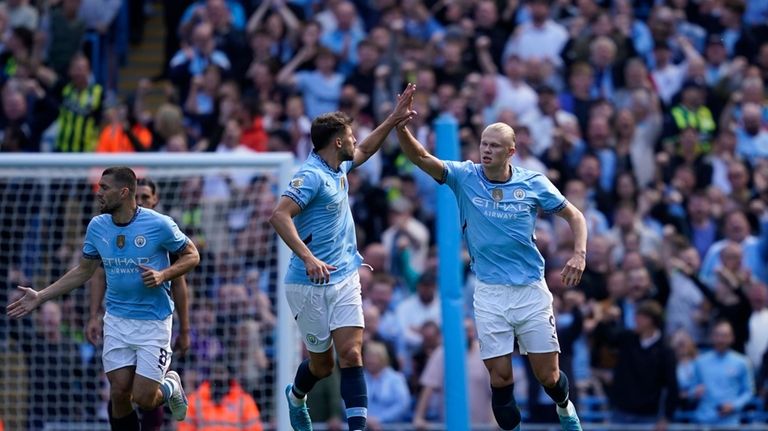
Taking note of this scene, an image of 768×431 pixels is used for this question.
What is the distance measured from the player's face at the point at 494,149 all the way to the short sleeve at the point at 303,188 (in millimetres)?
1345

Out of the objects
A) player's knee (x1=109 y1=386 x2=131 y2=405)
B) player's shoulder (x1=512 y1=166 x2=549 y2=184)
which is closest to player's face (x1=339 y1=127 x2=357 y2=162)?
player's shoulder (x1=512 y1=166 x2=549 y2=184)

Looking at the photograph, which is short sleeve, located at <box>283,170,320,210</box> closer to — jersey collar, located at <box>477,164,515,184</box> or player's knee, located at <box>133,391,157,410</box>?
jersey collar, located at <box>477,164,515,184</box>

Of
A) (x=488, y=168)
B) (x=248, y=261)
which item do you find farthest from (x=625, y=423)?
(x=488, y=168)

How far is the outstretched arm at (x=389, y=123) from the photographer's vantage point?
472 inches

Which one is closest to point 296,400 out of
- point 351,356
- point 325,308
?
point 351,356

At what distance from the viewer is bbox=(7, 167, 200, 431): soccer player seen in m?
12.1

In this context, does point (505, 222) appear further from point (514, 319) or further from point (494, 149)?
point (514, 319)

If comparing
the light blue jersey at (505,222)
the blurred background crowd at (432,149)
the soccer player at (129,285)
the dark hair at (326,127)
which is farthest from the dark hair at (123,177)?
the blurred background crowd at (432,149)

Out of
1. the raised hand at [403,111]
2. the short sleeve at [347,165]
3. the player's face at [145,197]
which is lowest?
the player's face at [145,197]

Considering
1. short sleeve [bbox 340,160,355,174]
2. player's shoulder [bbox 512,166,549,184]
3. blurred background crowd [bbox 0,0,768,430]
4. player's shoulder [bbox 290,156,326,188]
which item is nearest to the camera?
player's shoulder [bbox 290,156,326,188]

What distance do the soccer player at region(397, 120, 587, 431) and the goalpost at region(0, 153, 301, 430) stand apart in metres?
4.47

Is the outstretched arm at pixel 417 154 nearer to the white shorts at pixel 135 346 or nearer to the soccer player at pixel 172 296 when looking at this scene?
the soccer player at pixel 172 296

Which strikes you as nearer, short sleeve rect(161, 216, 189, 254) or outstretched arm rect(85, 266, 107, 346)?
short sleeve rect(161, 216, 189, 254)

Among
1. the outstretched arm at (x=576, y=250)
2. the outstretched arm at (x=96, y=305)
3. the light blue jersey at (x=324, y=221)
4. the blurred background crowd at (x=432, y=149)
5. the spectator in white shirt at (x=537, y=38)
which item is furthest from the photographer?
the spectator in white shirt at (x=537, y=38)
